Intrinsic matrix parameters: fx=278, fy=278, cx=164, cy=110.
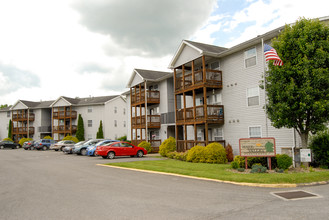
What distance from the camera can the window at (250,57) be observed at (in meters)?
20.0

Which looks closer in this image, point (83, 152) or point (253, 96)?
point (253, 96)

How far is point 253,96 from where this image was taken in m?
20.1

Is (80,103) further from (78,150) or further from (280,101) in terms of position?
(280,101)

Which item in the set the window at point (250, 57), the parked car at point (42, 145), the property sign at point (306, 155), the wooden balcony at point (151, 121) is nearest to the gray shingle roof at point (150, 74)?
the wooden balcony at point (151, 121)

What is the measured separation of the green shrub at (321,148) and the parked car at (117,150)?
15244 mm

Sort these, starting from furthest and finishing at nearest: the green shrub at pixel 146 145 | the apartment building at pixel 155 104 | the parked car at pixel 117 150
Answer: the apartment building at pixel 155 104, the green shrub at pixel 146 145, the parked car at pixel 117 150

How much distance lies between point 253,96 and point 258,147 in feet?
21.2

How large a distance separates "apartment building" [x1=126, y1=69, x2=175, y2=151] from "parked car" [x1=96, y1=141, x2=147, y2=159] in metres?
5.25

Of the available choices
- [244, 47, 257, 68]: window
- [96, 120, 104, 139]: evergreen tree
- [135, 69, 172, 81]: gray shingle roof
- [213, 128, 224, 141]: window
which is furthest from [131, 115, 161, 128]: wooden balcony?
[96, 120, 104, 139]: evergreen tree

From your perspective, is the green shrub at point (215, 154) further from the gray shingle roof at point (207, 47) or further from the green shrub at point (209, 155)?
the gray shingle roof at point (207, 47)

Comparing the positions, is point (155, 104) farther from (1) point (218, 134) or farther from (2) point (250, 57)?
(2) point (250, 57)

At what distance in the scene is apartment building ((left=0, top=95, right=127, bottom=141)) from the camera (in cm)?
5294

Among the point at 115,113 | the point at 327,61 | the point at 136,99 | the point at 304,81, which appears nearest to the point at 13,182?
the point at 304,81

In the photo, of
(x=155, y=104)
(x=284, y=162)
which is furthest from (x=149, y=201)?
(x=155, y=104)
